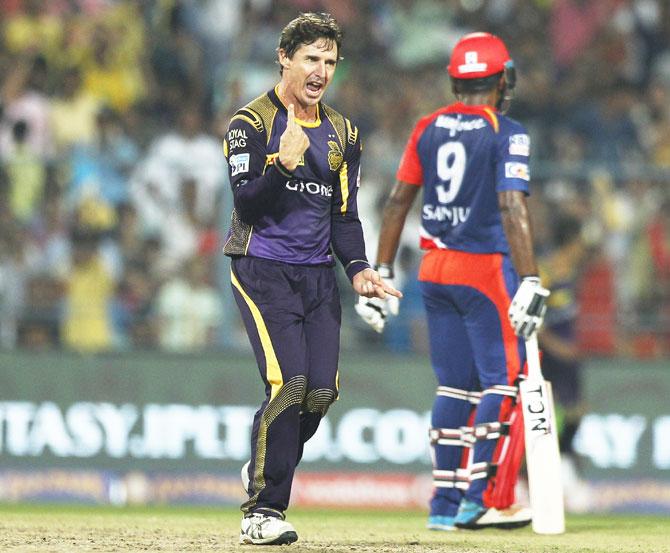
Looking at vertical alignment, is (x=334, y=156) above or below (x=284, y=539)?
above

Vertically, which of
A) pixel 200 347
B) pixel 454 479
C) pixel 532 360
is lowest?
pixel 454 479

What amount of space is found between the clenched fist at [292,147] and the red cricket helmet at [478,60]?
2075 mm

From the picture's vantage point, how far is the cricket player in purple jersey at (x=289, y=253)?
21.9 feet

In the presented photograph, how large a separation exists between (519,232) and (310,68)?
1.74m

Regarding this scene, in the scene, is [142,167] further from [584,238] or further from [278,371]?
[278,371]

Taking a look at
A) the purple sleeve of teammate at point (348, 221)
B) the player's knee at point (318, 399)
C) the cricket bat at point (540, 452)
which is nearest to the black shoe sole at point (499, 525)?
the cricket bat at point (540, 452)

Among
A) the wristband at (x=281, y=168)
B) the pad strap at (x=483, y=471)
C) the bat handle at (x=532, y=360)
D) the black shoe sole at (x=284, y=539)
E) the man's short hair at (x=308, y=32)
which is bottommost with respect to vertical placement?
the black shoe sole at (x=284, y=539)

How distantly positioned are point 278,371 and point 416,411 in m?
5.88

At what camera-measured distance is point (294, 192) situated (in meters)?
6.84

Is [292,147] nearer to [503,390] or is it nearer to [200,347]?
[503,390]

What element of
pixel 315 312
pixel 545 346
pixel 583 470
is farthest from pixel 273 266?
pixel 583 470

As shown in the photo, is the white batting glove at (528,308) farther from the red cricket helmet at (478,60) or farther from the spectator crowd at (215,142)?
the spectator crowd at (215,142)

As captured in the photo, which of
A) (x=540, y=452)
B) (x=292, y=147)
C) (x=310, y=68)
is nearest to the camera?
(x=292, y=147)

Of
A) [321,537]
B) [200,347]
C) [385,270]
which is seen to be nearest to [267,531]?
[321,537]
